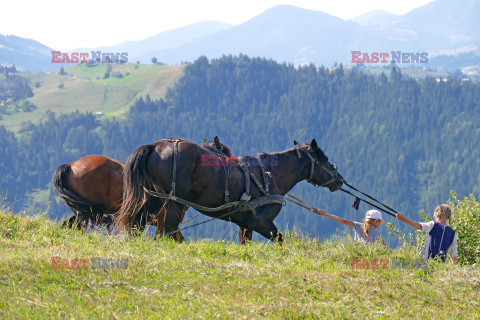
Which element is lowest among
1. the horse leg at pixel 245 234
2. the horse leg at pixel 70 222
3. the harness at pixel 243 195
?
the horse leg at pixel 245 234

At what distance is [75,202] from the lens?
11266 mm

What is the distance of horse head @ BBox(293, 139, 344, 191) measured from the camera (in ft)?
40.2

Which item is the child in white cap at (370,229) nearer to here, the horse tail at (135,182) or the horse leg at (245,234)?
the horse leg at (245,234)

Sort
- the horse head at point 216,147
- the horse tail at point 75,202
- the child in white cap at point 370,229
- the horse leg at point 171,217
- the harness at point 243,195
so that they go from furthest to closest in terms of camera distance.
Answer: the horse head at point 216,147 < the horse tail at point 75,202 < the horse leg at point 171,217 < the harness at point 243,195 < the child in white cap at point 370,229

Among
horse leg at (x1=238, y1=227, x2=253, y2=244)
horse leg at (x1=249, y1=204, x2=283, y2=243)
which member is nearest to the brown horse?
horse leg at (x1=238, y1=227, x2=253, y2=244)

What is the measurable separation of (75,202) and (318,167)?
5.06 meters

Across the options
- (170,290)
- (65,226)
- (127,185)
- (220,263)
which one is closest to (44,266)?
(170,290)

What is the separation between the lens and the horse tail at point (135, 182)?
32.9 ft

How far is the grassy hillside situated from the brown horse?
89.1 inches

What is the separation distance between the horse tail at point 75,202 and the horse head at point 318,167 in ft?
13.8

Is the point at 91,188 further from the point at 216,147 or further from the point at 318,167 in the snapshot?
the point at 318,167

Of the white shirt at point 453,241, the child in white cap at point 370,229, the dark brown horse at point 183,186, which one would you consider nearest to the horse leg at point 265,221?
the dark brown horse at point 183,186

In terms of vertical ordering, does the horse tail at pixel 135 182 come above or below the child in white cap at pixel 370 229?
above

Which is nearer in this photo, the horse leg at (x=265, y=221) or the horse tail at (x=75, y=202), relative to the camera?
the horse leg at (x=265, y=221)
